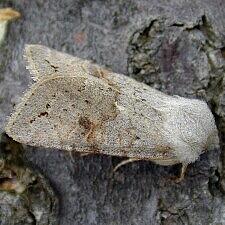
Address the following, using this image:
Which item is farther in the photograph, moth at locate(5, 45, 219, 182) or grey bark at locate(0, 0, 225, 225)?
moth at locate(5, 45, 219, 182)

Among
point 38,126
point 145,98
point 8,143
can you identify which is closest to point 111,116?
point 145,98

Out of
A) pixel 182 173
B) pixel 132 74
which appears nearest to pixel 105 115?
pixel 132 74

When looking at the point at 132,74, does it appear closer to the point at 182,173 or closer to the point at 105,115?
the point at 105,115

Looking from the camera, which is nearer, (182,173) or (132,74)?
(182,173)

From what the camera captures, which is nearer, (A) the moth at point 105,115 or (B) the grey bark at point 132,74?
(B) the grey bark at point 132,74

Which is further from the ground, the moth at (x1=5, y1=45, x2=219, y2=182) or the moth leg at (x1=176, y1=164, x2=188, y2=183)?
the moth at (x1=5, y1=45, x2=219, y2=182)
